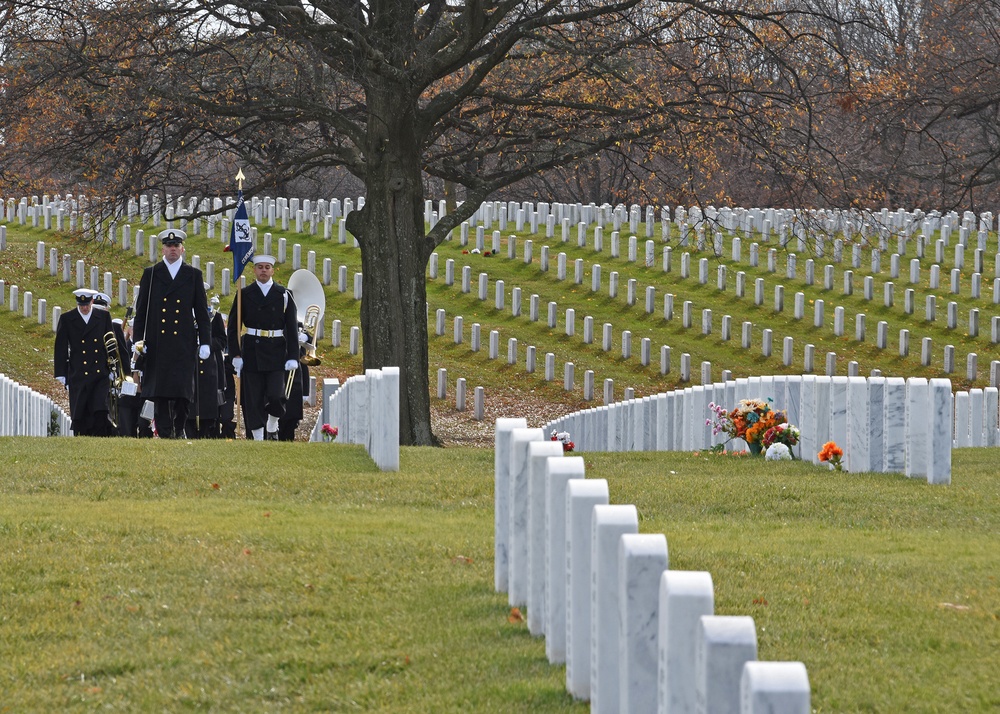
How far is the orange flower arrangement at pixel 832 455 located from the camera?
10.8 m

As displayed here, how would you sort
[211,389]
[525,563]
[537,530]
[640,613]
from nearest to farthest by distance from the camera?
[640,613] → [537,530] → [525,563] → [211,389]

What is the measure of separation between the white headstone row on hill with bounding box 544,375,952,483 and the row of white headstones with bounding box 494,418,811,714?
16.9ft

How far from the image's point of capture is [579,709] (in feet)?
14.1

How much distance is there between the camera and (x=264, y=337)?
47.1 ft

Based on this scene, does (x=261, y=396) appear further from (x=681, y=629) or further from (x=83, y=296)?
(x=681, y=629)

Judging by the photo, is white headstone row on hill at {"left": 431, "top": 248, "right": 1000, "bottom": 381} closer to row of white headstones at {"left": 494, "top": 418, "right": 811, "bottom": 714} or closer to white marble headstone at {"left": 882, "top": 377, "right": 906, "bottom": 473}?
white marble headstone at {"left": 882, "top": 377, "right": 906, "bottom": 473}

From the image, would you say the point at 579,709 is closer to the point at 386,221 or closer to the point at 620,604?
the point at 620,604

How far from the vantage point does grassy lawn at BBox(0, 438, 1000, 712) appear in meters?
4.73

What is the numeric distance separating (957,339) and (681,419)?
49.2 ft

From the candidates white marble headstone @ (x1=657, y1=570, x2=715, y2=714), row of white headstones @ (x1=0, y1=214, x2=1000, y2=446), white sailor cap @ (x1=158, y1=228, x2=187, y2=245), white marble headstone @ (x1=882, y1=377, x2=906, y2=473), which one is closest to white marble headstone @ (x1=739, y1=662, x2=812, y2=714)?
white marble headstone @ (x1=657, y1=570, x2=715, y2=714)

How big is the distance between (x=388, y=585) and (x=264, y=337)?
27.8ft

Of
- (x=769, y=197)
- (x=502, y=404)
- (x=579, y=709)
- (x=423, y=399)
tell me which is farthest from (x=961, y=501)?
(x=769, y=197)

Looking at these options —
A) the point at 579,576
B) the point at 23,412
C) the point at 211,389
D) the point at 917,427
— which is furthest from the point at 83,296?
the point at 579,576

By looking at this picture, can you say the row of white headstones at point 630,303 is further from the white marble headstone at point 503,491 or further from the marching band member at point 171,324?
the white marble headstone at point 503,491
